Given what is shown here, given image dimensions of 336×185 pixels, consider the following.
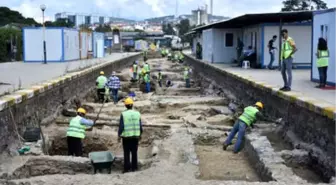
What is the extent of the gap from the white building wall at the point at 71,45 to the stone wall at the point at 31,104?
13935 mm

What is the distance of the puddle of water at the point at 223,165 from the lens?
9.83 m

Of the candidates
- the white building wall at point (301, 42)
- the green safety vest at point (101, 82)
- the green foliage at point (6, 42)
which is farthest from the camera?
the green foliage at point (6, 42)

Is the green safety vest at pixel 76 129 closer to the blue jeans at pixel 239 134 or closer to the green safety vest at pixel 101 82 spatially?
the blue jeans at pixel 239 134

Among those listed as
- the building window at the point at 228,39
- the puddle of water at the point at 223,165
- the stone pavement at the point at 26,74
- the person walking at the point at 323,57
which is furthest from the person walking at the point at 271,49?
the puddle of water at the point at 223,165

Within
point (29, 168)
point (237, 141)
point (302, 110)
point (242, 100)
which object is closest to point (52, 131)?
point (29, 168)

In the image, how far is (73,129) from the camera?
39.3 ft

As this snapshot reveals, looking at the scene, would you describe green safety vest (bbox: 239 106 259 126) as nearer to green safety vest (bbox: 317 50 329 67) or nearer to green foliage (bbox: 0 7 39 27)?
green safety vest (bbox: 317 50 329 67)

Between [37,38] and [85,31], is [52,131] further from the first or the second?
[85,31]

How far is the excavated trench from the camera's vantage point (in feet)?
31.0

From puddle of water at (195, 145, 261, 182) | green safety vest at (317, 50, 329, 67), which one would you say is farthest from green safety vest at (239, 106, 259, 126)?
green safety vest at (317, 50, 329, 67)

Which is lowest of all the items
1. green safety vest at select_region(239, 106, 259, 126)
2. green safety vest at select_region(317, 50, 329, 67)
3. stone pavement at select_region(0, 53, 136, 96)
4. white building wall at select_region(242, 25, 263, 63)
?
green safety vest at select_region(239, 106, 259, 126)

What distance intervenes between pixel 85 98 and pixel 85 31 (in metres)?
22.1

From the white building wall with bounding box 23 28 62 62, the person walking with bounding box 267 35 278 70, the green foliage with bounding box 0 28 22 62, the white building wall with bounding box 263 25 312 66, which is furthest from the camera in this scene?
the green foliage with bounding box 0 28 22 62

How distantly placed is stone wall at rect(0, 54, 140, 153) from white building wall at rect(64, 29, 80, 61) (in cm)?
1394
